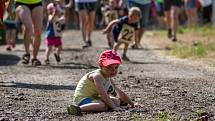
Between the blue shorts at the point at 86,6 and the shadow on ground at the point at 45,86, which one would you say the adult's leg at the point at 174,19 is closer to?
the blue shorts at the point at 86,6

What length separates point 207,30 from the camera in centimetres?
2009

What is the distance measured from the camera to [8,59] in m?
14.9

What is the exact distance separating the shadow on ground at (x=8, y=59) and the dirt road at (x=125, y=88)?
0.12 ft

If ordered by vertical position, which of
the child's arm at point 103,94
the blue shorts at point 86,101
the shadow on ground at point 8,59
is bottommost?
the shadow on ground at point 8,59

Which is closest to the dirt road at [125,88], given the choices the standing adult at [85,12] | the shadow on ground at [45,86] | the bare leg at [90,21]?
the shadow on ground at [45,86]

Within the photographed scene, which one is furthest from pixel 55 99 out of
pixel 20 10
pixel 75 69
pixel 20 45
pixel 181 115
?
pixel 20 45

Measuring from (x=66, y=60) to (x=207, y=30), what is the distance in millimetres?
7111

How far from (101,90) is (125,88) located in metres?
1.82

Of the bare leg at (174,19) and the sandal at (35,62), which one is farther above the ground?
the bare leg at (174,19)

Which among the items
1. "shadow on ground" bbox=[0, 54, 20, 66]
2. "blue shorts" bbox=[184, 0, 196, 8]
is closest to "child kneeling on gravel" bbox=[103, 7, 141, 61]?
"shadow on ground" bbox=[0, 54, 20, 66]

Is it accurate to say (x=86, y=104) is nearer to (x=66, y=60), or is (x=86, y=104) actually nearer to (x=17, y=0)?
(x=17, y=0)

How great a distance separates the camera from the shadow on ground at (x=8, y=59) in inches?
545

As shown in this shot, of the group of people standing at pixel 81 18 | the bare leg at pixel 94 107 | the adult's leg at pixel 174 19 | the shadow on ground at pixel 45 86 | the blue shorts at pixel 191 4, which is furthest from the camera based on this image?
the blue shorts at pixel 191 4

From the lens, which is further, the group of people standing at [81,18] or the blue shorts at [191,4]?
the blue shorts at [191,4]
